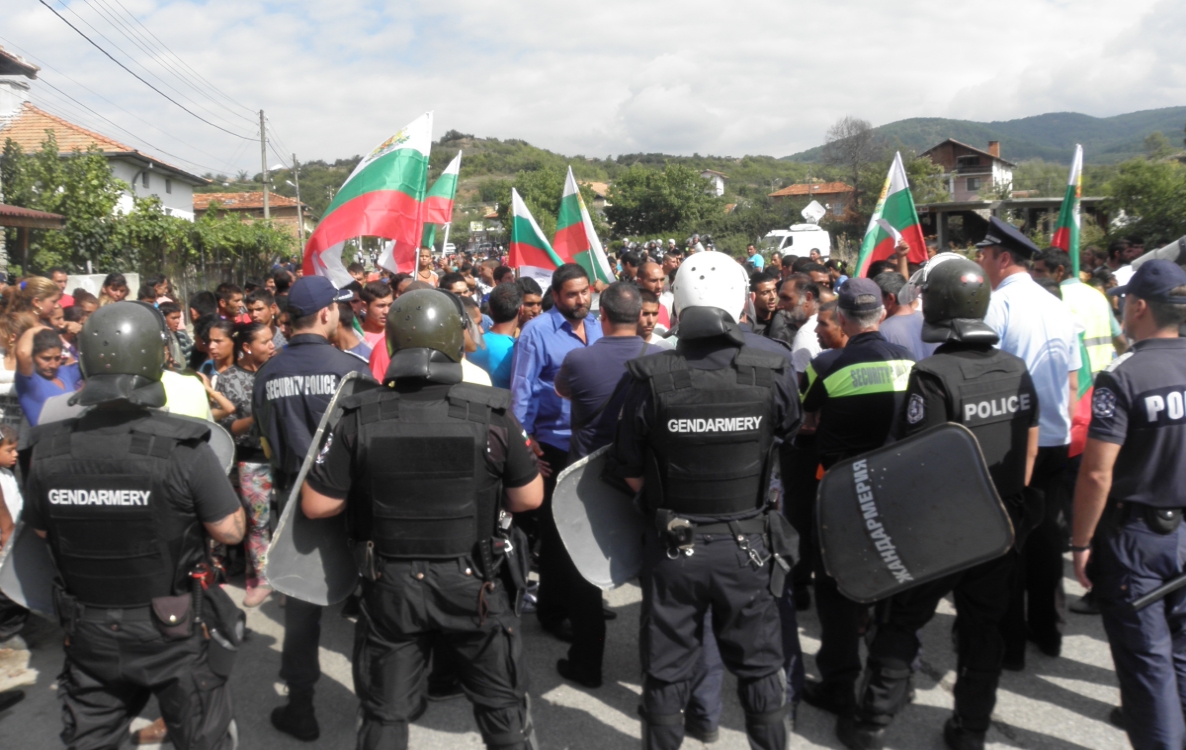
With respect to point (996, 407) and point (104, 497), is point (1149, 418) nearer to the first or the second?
point (996, 407)

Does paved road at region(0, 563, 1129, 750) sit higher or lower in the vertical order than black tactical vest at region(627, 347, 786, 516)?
lower

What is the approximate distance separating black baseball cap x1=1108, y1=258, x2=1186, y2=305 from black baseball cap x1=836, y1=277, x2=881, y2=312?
1.02 metres

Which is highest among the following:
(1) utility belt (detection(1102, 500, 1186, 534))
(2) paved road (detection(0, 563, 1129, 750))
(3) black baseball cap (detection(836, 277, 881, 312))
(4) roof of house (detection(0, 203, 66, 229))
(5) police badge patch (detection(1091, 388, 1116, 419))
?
(4) roof of house (detection(0, 203, 66, 229))

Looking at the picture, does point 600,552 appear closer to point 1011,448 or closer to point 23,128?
point 1011,448

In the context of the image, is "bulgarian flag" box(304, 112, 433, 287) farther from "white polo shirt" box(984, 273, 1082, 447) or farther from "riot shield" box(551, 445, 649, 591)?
"white polo shirt" box(984, 273, 1082, 447)

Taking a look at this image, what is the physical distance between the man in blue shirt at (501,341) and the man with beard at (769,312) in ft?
7.44

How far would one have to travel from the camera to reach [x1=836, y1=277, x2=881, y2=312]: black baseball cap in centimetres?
374

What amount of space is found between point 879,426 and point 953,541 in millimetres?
817

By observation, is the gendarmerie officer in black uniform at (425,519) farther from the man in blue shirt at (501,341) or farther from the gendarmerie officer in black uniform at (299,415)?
the man in blue shirt at (501,341)

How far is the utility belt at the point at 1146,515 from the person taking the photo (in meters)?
2.94

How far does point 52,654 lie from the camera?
4.58 m

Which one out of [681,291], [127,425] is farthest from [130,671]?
[681,291]

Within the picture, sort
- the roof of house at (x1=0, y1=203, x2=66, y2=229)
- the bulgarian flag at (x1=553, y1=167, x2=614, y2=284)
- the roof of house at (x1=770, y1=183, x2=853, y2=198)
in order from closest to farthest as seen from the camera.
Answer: the bulgarian flag at (x1=553, y1=167, x2=614, y2=284), the roof of house at (x1=0, y1=203, x2=66, y2=229), the roof of house at (x1=770, y1=183, x2=853, y2=198)

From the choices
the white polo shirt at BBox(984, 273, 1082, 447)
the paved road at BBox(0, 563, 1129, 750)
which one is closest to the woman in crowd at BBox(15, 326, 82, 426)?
the paved road at BBox(0, 563, 1129, 750)
